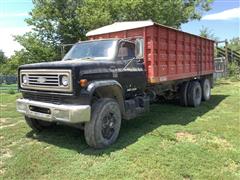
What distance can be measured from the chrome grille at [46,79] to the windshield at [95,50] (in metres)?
1.35

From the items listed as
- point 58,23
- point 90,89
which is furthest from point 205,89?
point 58,23

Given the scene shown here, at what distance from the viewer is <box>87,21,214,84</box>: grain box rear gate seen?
326 inches

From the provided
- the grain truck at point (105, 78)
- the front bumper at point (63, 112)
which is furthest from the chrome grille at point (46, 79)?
the front bumper at point (63, 112)

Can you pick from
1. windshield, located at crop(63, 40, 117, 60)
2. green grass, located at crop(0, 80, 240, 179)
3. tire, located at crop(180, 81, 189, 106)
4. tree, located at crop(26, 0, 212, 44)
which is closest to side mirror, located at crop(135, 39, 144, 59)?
windshield, located at crop(63, 40, 117, 60)

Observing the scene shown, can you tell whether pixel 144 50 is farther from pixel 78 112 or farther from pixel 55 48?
pixel 55 48

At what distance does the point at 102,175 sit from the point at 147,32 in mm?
4230

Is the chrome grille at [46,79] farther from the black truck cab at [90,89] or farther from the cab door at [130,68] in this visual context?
the cab door at [130,68]

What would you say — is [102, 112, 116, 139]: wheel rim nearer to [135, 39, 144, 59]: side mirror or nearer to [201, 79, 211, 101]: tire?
[135, 39, 144, 59]: side mirror

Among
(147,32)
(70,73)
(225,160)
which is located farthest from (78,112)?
(147,32)

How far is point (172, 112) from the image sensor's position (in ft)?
33.2

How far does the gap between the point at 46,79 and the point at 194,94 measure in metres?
6.24

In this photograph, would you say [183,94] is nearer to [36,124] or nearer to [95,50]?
[95,50]

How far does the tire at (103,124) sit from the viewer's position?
625 centimetres

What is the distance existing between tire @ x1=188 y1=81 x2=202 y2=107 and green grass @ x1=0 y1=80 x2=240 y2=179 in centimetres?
231
